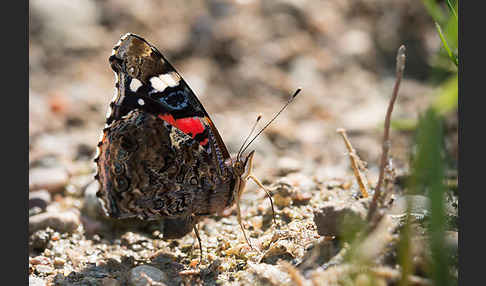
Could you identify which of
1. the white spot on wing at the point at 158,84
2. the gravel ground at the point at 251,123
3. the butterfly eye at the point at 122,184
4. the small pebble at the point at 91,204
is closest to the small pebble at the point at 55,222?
the gravel ground at the point at 251,123

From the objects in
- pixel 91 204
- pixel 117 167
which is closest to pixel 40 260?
pixel 91 204

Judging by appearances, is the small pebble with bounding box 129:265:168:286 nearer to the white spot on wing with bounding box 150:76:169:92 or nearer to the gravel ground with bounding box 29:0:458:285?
the gravel ground with bounding box 29:0:458:285

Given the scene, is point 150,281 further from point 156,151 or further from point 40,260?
point 40,260

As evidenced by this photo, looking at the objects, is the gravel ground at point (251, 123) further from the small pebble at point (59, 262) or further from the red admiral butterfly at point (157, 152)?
the red admiral butterfly at point (157, 152)

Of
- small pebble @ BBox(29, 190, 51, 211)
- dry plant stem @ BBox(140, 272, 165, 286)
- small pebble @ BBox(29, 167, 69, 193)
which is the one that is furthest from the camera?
small pebble @ BBox(29, 167, 69, 193)

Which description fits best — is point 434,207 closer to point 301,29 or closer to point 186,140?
point 186,140

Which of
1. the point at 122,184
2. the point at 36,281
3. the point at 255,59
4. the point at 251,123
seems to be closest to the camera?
the point at 36,281

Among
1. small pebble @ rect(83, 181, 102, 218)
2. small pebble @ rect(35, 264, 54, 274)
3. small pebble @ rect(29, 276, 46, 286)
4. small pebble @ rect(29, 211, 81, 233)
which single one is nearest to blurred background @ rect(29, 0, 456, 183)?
small pebble @ rect(83, 181, 102, 218)

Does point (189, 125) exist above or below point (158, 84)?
below

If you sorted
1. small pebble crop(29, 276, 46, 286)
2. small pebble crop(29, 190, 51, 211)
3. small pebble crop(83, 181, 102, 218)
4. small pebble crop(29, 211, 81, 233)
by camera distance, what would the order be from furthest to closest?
small pebble crop(29, 190, 51, 211), small pebble crop(83, 181, 102, 218), small pebble crop(29, 211, 81, 233), small pebble crop(29, 276, 46, 286)
